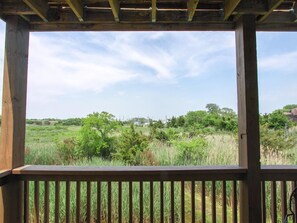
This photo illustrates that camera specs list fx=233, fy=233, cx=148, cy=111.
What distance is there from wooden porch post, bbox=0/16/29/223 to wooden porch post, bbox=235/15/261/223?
6.79 feet

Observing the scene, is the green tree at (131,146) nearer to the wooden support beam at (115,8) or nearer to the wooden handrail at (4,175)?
the wooden handrail at (4,175)

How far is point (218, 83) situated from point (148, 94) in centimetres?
104

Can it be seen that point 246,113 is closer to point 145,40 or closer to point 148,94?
point 148,94

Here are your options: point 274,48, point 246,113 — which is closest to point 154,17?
point 246,113

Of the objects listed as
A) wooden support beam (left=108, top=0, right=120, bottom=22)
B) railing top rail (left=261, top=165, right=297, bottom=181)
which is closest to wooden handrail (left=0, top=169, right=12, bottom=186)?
wooden support beam (left=108, top=0, right=120, bottom=22)

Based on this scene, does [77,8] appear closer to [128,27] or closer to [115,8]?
[115,8]

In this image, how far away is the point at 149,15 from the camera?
7.29ft

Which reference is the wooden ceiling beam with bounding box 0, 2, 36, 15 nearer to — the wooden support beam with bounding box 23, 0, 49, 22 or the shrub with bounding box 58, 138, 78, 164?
the wooden support beam with bounding box 23, 0, 49, 22

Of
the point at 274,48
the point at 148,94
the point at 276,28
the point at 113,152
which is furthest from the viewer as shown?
the point at 148,94

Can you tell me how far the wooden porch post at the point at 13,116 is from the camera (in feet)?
6.90

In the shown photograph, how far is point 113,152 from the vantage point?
9.46ft

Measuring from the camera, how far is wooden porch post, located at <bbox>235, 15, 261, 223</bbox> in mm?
2080

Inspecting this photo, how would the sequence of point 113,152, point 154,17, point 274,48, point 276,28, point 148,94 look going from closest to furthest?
point 154,17
point 276,28
point 113,152
point 274,48
point 148,94

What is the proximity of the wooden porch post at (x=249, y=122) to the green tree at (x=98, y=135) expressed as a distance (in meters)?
1.54
